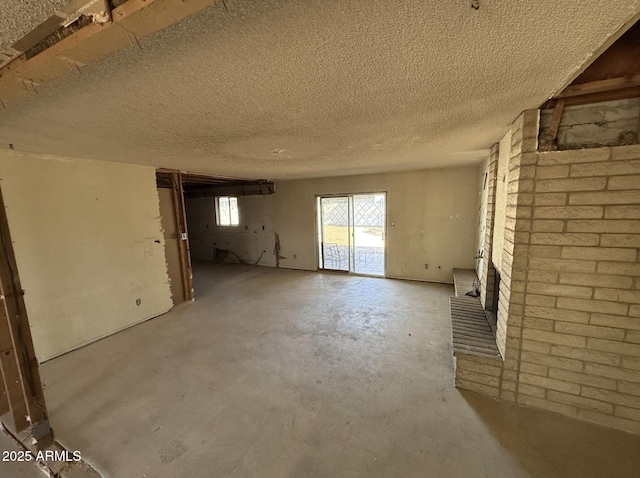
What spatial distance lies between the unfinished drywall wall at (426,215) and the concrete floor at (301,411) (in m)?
1.74

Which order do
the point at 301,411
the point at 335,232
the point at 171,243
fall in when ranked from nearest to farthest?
the point at 301,411
the point at 171,243
the point at 335,232

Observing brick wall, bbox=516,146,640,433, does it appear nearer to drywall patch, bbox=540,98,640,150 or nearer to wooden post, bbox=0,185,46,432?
drywall patch, bbox=540,98,640,150

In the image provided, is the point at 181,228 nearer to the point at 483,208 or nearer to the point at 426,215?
the point at 426,215

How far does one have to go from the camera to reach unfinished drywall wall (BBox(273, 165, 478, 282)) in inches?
181

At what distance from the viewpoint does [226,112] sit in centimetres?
159

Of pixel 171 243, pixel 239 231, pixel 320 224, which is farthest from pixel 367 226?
pixel 171 243

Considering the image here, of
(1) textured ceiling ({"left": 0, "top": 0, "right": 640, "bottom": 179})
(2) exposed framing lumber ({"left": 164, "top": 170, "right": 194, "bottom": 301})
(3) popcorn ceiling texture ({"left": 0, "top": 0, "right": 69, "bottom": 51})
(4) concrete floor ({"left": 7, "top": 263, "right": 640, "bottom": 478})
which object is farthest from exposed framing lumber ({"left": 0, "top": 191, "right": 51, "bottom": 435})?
Result: (2) exposed framing lumber ({"left": 164, "top": 170, "right": 194, "bottom": 301})

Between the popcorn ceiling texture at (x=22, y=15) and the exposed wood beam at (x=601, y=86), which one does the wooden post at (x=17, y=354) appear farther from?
the exposed wood beam at (x=601, y=86)

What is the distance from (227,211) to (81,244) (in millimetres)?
4323

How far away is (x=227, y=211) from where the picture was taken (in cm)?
723

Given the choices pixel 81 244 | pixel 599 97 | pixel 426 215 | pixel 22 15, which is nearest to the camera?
pixel 22 15

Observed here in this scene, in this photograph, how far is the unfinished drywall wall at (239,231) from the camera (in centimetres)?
666

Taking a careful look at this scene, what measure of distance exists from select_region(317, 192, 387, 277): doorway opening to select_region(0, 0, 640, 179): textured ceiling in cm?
323

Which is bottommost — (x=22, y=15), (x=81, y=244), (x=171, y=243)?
(x=171, y=243)
